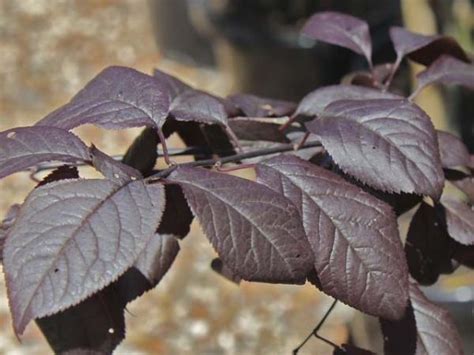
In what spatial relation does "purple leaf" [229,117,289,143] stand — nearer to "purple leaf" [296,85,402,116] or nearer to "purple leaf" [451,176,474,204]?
"purple leaf" [296,85,402,116]

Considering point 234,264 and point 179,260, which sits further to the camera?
point 179,260

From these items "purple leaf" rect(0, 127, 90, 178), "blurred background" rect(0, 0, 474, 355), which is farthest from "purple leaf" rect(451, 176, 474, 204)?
"purple leaf" rect(0, 127, 90, 178)

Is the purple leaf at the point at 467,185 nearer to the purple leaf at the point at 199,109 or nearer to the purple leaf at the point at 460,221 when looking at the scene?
the purple leaf at the point at 460,221

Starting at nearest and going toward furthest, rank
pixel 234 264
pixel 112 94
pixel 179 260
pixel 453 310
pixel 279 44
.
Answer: pixel 234 264, pixel 112 94, pixel 453 310, pixel 179 260, pixel 279 44

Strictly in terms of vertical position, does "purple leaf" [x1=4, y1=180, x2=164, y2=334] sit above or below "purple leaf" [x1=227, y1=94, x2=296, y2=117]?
above

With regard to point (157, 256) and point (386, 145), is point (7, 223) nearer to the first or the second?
point (157, 256)

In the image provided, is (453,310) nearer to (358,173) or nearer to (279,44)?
(358,173)

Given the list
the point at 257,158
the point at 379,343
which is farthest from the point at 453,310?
the point at 257,158
